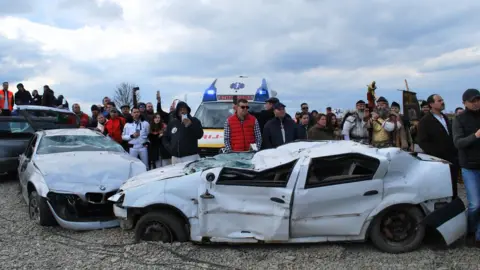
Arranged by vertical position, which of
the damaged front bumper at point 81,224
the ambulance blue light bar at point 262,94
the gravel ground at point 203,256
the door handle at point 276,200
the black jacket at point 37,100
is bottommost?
the gravel ground at point 203,256

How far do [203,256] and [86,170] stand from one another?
2507 mm

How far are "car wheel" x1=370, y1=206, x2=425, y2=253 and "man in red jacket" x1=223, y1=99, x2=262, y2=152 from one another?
8.86 feet

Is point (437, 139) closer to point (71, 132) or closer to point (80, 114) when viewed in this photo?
point (71, 132)

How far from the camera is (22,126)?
33.0ft

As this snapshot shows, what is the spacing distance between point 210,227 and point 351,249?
1.70 m

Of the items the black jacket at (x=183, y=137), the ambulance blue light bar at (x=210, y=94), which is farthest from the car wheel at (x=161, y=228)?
the ambulance blue light bar at (x=210, y=94)

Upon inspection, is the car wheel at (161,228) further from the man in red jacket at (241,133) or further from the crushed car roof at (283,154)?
the man in red jacket at (241,133)

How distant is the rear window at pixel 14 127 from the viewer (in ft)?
32.2

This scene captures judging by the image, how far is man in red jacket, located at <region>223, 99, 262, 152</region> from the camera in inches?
282

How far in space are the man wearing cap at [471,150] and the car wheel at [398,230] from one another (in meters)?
0.72

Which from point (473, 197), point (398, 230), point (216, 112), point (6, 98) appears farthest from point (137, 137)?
point (6, 98)

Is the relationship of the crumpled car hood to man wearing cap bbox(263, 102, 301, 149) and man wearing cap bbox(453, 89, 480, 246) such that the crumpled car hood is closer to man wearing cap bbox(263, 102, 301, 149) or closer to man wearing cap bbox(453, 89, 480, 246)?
man wearing cap bbox(263, 102, 301, 149)

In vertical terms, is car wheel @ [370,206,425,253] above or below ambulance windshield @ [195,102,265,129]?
below

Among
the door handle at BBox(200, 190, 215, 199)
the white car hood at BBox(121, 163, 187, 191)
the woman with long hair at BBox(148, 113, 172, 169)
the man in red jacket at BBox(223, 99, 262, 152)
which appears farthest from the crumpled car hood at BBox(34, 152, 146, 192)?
the woman with long hair at BBox(148, 113, 172, 169)
